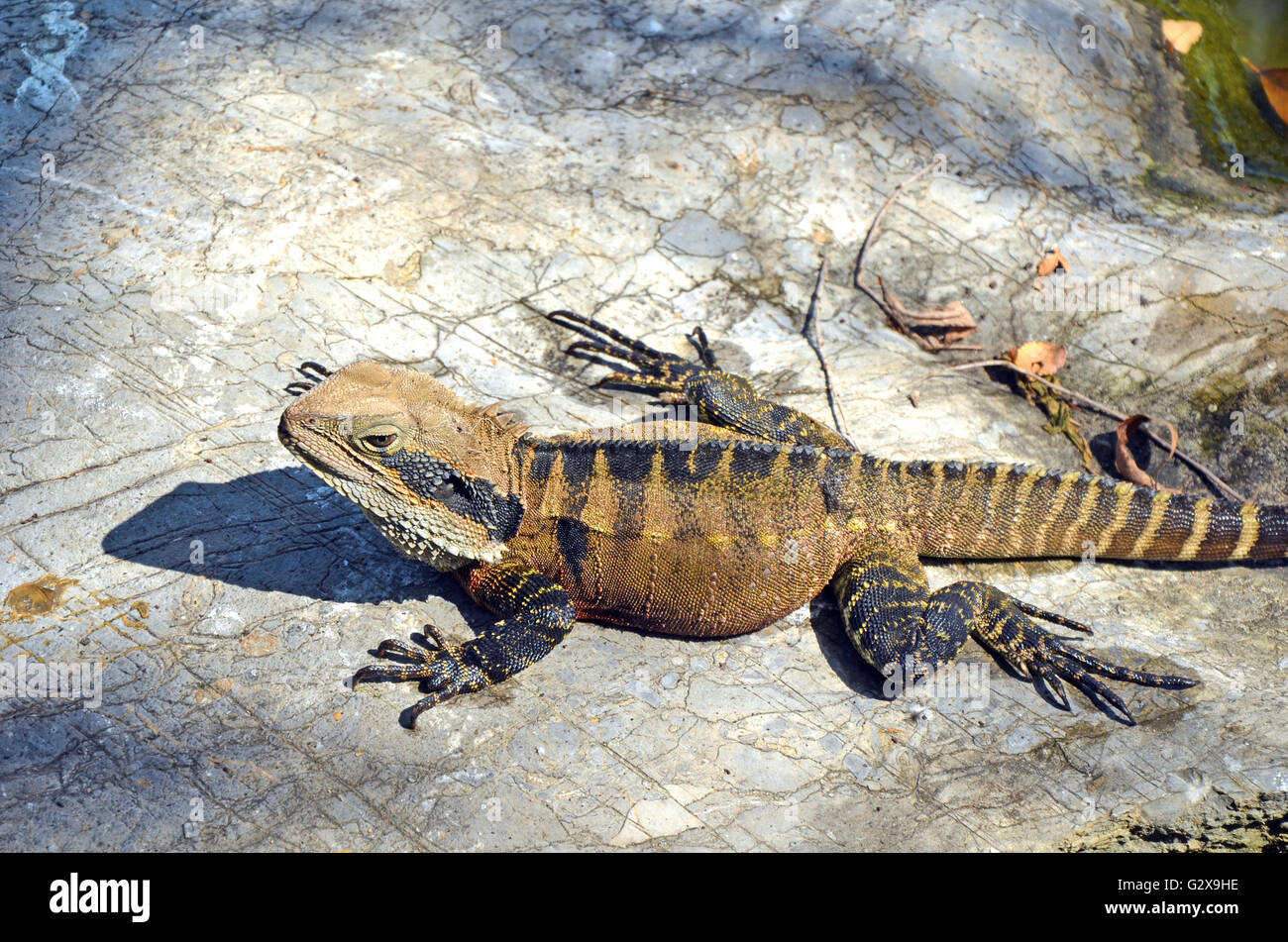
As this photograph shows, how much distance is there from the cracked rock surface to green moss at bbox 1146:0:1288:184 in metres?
0.32

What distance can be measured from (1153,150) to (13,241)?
24.0 feet

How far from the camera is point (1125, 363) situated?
5.89 metres

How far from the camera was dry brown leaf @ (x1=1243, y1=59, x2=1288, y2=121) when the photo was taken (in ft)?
25.4

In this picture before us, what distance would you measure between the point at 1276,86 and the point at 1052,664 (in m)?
6.37

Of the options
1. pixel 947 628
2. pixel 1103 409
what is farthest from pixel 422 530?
pixel 1103 409

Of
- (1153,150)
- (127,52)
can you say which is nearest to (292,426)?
(127,52)

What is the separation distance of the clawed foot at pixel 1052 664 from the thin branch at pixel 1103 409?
1.77 m

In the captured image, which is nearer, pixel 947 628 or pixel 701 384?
pixel 947 628

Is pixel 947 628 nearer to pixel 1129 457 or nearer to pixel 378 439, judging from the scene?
pixel 1129 457

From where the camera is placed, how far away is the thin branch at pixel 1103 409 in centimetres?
550

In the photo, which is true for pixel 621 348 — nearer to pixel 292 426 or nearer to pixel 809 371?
pixel 809 371

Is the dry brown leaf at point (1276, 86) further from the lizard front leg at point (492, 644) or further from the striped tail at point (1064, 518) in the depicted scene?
the lizard front leg at point (492, 644)

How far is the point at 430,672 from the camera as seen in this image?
3.79 m

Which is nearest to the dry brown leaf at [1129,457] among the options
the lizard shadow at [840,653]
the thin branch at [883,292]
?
the thin branch at [883,292]
